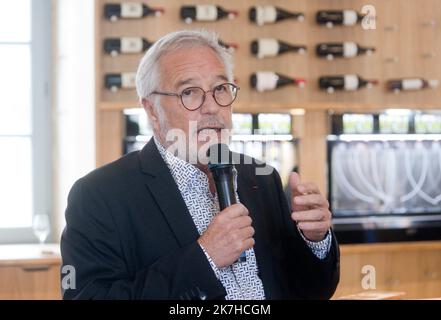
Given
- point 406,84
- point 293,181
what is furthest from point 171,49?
point 406,84

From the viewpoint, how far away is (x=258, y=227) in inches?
53.3

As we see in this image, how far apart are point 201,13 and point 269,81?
1.36ft

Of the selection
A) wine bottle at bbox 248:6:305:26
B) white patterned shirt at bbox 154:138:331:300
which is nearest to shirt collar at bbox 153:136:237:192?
white patterned shirt at bbox 154:138:331:300

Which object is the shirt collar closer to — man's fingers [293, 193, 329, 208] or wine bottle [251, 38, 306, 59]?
man's fingers [293, 193, 329, 208]

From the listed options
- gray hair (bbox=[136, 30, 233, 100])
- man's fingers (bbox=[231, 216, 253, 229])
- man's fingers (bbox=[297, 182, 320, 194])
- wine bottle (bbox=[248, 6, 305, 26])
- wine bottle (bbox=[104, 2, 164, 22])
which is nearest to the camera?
man's fingers (bbox=[231, 216, 253, 229])

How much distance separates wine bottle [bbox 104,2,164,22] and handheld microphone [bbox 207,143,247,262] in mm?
1921

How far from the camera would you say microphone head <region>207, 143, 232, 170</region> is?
1.25 meters

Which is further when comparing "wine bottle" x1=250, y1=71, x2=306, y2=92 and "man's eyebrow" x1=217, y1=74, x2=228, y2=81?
"wine bottle" x1=250, y1=71, x2=306, y2=92

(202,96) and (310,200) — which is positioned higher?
(202,96)

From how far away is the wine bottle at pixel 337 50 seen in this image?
→ 3301 millimetres

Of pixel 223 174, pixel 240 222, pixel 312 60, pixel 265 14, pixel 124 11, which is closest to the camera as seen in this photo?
pixel 240 222

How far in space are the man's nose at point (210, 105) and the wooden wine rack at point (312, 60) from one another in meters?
1.80

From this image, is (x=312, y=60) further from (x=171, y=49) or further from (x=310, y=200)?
(x=310, y=200)
